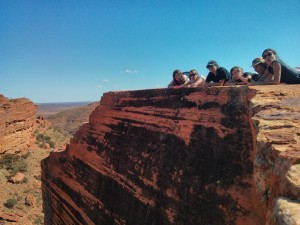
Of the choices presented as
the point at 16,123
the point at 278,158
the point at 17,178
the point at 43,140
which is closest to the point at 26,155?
the point at 16,123

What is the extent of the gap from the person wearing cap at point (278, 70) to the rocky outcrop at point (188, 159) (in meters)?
0.51

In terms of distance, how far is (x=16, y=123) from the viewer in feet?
70.5

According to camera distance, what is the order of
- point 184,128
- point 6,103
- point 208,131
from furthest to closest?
1. point 6,103
2. point 184,128
3. point 208,131

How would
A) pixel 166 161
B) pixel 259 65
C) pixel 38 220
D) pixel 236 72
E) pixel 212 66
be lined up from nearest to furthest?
pixel 166 161 < pixel 259 65 < pixel 236 72 < pixel 212 66 < pixel 38 220

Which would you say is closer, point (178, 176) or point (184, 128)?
point (178, 176)

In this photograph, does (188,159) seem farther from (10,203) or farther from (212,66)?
(10,203)

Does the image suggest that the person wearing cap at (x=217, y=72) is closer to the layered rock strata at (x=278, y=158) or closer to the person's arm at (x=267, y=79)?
the person's arm at (x=267, y=79)

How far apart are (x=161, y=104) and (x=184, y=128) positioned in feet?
3.29

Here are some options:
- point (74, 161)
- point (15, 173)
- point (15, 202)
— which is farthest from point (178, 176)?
point (15, 173)

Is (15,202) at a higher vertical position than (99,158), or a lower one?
lower

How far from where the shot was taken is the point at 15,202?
15.0 m

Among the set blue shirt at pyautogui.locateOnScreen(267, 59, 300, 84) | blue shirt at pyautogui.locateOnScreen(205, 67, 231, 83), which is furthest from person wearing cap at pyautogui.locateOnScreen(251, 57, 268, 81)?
blue shirt at pyautogui.locateOnScreen(205, 67, 231, 83)

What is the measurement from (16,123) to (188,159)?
20.5 metres

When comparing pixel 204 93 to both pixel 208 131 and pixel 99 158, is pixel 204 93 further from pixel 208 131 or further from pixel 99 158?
pixel 99 158
